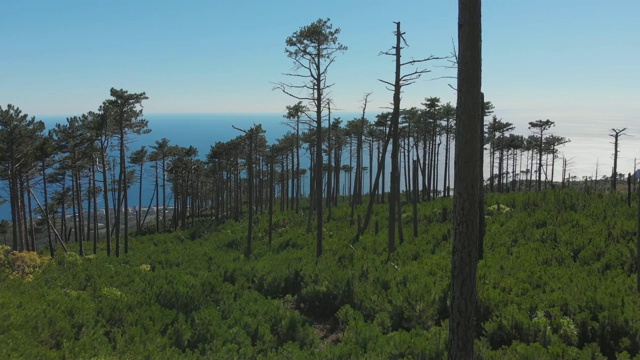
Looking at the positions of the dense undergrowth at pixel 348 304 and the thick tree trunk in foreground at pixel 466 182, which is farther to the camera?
the dense undergrowth at pixel 348 304

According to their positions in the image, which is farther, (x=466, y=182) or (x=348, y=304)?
(x=348, y=304)

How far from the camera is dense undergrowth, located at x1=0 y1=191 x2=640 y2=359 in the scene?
23.2 ft

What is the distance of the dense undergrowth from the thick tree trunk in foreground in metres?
2.33

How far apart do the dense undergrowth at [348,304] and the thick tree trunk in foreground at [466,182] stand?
2331 mm

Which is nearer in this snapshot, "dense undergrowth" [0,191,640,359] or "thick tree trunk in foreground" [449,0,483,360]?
"thick tree trunk in foreground" [449,0,483,360]

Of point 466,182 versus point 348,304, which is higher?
point 466,182

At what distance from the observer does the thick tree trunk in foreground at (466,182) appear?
4695 millimetres

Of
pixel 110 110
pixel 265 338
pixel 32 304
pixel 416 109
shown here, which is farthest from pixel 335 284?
pixel 416 109

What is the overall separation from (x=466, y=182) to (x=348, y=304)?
651cm

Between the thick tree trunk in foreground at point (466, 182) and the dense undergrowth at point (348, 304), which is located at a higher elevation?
the thick tree trunk in foreground at point (466, 182)

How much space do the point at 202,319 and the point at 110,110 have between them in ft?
64.1

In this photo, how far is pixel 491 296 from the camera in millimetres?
8969

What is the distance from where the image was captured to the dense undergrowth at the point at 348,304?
279 inches

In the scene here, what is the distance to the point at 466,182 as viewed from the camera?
187 inches
